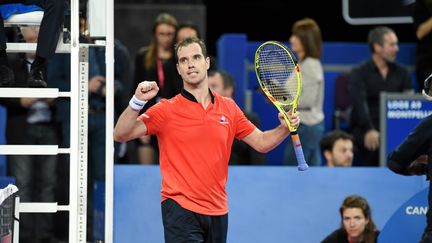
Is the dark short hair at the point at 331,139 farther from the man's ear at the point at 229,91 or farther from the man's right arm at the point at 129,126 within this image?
the man's right arm at the point at 129,126

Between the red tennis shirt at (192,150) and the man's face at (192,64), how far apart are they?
145mm

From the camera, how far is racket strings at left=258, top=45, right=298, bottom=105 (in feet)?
27.3

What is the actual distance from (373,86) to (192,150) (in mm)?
4803

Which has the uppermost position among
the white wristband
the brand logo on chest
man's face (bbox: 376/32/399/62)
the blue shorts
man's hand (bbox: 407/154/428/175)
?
man's face (bbox: 376/32/399/62)

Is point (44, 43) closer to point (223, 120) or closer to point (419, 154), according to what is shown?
point (223, 120)

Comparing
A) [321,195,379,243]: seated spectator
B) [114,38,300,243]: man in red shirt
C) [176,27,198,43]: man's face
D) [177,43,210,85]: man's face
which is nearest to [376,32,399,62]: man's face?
[176,27,198,43]: man's face

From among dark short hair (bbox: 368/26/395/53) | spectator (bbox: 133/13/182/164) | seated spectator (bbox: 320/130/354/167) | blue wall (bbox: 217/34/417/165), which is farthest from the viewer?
blue wall (bbox: 217/34/417/165)

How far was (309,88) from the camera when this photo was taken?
39.4 feet

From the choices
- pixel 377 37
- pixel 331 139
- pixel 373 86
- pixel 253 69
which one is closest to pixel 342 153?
pixel 331 139

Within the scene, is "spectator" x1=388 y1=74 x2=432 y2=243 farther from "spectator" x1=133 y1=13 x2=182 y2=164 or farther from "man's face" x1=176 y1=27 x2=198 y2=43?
"spectator" x1=133 y1=13 x2=182 y2=164

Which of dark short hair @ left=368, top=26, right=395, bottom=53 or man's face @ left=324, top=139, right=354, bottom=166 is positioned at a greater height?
dark short hair @ left=368, top=26, right=395, bottom=53

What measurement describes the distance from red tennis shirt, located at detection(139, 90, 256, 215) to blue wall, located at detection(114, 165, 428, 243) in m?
1.91

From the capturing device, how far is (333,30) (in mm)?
15438

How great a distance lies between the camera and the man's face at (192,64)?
8.04 metres
